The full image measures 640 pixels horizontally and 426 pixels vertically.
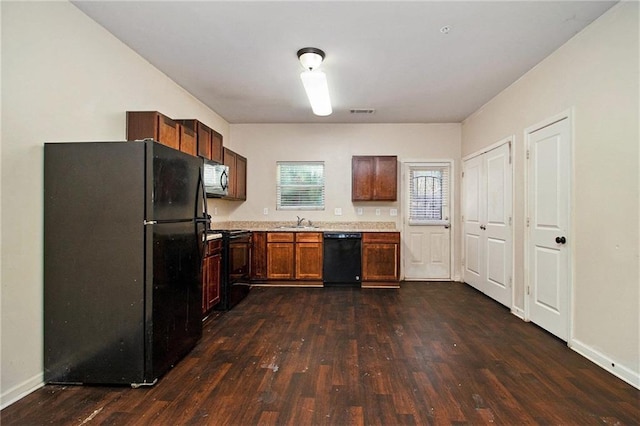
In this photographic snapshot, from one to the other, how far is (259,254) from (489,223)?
131 inches

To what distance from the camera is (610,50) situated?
2309mm

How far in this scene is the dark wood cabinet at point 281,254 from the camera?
4.88m

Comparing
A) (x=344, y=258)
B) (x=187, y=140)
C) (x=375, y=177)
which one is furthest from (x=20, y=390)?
(x=375, y=177)

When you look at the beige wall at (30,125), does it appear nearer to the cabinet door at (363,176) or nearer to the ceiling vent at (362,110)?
the ceiling vent at (362,110)

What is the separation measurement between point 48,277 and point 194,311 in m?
1.00

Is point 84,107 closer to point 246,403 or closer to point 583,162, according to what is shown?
point 246,403

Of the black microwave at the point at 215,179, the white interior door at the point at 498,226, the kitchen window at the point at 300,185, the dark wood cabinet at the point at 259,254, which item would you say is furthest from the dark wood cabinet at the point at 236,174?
the white interior door at the point at 498,226

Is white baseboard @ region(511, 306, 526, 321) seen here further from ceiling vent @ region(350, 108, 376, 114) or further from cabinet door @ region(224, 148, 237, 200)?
cabinet door @ region(224, 148, 237, 200)

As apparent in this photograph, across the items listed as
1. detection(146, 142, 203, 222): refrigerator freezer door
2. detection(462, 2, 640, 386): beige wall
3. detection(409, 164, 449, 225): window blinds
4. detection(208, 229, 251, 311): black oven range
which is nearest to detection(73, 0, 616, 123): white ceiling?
detection(462, 2, 640, 386): beige wall

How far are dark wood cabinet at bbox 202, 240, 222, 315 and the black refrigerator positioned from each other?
1.17 m

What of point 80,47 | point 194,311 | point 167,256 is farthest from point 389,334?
point 80,47

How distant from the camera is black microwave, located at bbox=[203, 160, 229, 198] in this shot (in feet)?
12.1

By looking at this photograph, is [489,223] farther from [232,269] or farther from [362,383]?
[232,269]

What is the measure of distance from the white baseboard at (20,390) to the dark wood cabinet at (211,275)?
4.52ft
